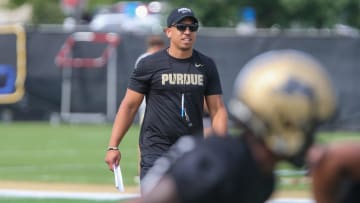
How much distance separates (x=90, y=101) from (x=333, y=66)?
5442mm

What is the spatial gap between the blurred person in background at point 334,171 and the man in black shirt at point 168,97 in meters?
4.64

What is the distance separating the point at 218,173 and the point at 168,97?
4880mm

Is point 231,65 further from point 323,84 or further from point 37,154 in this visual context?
point 323,84

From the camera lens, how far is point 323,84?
13.4 ft

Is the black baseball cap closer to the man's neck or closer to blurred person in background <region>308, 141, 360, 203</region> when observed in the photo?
the man's neck

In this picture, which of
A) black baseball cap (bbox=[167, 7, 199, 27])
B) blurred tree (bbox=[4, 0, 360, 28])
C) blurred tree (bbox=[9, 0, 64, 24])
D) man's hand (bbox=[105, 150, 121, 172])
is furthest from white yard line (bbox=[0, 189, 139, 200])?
blurred tree (bbox=[9, 0, 64, 24])

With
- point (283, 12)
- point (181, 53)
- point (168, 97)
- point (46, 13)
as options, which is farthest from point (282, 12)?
point (168, 97)

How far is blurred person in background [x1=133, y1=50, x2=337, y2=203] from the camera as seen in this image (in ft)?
13.1

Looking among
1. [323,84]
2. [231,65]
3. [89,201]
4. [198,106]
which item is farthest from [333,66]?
[323,84]

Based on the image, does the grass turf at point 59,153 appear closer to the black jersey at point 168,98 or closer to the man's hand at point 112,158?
the black jersey at point 168,98

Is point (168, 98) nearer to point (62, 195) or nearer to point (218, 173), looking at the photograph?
point (218, 173)

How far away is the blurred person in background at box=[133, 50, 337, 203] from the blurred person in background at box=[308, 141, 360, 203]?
0.06 metres

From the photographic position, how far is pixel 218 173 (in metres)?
3.98

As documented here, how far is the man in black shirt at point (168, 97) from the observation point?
8812 mm
